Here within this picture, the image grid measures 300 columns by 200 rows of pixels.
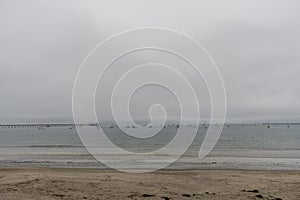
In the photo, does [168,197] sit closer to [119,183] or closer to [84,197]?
[84,197]

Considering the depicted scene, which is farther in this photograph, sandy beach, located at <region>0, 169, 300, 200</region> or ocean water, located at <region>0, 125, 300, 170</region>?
ocean water, located at <region>0, 125, 300, 170</region>

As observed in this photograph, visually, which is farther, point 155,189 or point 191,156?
point 191,156

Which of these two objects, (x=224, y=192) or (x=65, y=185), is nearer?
(x=224, y=192)

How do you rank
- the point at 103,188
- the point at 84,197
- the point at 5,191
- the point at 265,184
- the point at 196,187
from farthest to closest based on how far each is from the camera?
the point at 265,184 < the point at 196,187 < the point at 103,188 < the point at 5,191 < the point at 84,197

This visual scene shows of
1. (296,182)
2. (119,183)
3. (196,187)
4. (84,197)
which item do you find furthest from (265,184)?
(84,197)

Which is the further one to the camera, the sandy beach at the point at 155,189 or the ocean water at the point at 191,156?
the ocean water at the point at 191,156

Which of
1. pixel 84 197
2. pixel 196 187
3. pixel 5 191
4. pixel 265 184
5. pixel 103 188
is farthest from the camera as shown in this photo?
pixel 265 184

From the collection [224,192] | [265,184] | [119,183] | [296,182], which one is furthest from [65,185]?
[296,182]

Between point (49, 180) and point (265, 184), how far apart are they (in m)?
9.55

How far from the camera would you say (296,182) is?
16859 millimetres

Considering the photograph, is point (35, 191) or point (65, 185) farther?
point (65, 185)

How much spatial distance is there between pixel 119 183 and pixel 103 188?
5.55 feet

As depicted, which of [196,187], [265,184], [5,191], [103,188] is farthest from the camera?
[265,184]

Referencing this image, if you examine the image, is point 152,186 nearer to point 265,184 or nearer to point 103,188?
point 103,188
